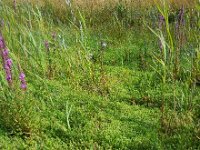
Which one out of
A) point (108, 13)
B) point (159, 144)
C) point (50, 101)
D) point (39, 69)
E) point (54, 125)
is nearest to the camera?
point (159, 144)

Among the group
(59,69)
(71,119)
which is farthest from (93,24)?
(71,119)

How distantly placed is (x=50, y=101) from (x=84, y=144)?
956 mm

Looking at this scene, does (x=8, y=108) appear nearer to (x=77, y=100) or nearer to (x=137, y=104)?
(x=77, y=100)

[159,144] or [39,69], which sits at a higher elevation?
[39,69]

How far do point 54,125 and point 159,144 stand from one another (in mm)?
1159

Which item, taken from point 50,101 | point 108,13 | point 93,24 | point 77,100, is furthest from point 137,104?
point 108,13

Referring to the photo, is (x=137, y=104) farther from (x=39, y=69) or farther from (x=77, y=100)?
(x=39, y=69)

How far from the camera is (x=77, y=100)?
4.36 m

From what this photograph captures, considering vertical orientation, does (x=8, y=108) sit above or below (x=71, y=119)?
above

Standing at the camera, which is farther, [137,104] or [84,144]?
[137,104]

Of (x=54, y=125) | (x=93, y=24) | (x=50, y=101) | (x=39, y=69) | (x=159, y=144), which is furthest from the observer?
(x=93, y=24)

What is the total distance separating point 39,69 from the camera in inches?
201

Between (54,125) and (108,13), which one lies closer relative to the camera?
(54,125)

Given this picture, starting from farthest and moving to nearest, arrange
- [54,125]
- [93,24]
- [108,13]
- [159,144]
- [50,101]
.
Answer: [108,13], [93,24], [50,101], [54,125], [159,144]
